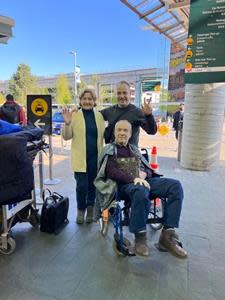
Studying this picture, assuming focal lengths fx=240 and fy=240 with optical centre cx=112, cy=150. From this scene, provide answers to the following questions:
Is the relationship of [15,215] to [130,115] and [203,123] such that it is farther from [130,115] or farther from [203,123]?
[203,123]

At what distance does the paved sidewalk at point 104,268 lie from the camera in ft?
5.34

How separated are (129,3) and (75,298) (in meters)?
3.78

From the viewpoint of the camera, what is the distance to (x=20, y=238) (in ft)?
7.47

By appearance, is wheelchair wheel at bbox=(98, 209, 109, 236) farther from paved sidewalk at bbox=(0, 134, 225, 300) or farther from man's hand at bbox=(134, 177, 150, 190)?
man's hand at bbox=(134, 177, 150, 190)

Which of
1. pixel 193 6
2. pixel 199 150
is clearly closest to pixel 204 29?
pixel 193 6

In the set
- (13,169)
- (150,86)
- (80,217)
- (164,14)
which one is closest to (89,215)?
(80,217)

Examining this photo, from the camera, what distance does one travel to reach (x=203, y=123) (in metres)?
4.54

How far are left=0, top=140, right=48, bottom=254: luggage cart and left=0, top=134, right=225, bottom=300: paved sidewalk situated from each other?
0.10m

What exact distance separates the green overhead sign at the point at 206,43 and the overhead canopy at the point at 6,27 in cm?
271

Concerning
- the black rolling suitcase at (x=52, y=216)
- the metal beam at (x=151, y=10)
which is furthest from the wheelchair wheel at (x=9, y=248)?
the metal beam at (x=151, y=10)

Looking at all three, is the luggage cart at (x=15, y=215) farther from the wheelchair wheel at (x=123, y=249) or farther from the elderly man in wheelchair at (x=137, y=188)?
the wheelchair wheel at (x=123, y=249)

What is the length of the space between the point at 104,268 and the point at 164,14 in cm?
424

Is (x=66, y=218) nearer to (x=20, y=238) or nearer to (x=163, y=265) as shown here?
(x=20, y=238)

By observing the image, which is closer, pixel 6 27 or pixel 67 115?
pixel 67 115
